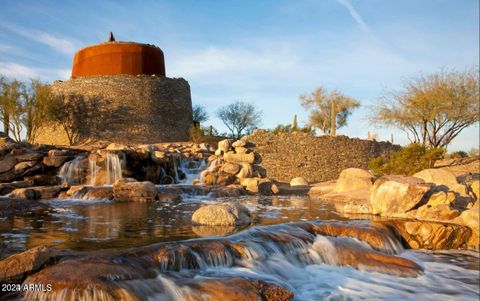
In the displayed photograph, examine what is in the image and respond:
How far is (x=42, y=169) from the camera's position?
1703cm

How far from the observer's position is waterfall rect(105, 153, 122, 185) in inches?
689

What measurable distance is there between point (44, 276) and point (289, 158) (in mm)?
20715

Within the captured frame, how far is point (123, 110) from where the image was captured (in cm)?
2962

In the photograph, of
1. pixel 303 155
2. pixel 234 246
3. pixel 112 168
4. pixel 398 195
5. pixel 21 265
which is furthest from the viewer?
pixel 303 155

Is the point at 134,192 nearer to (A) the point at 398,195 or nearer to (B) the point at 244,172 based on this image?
(B) the point at 244,172

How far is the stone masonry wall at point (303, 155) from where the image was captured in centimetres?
2383

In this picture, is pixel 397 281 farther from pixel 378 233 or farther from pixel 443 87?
pixel 443 87

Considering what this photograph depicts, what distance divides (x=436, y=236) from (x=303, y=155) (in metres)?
16.5

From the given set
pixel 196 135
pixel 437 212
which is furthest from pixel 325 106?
pixel 437 212

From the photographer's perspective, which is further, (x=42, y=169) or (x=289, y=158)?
(x=289, y=158)

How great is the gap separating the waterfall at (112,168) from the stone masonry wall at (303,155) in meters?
9.05

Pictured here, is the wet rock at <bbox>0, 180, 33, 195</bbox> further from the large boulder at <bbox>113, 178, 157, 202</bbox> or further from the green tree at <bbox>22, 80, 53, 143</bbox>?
the green tree at <bbox>22, 80, 53, 143</bbox>

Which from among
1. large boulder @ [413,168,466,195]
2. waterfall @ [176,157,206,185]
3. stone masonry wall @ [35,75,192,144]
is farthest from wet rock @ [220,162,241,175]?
stone masonry wall @ [35,75,192,144]

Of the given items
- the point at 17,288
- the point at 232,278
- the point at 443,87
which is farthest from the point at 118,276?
the point at 443,87
